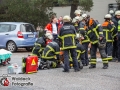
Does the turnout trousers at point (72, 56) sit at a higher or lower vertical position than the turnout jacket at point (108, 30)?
lower

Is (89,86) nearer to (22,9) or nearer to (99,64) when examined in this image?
(99,64)

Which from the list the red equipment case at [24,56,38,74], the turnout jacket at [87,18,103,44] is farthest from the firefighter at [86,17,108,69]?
the red equipment case at [24,56,38,74]

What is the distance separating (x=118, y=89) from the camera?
28.6 feet

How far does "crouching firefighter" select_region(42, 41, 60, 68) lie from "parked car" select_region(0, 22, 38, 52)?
249 inches

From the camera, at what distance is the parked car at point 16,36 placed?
60.2 ft

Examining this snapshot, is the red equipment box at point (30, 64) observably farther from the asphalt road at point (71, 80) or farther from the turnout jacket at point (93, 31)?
the turnout jacket at point (93, 31)

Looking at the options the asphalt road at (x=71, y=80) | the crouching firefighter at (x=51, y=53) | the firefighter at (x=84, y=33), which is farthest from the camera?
the firefighter at (x=84, y=33)

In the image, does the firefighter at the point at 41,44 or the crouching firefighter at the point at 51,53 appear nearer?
the crouching firefighter at the point at 51,53

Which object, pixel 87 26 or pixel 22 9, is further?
pixel 22 9

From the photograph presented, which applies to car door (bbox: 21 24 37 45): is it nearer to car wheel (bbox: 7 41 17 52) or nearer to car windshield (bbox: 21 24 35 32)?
car windshield (bbox: 21 24 35 32)

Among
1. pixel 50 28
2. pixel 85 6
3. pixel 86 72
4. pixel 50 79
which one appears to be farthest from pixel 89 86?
pixel 85 6

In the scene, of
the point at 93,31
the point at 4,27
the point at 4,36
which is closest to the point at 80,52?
the point at 93,31

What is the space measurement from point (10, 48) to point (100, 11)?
10.4 metres

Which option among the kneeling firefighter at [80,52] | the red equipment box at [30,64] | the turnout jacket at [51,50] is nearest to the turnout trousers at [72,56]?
the kneeling firefighter at [80,52]
